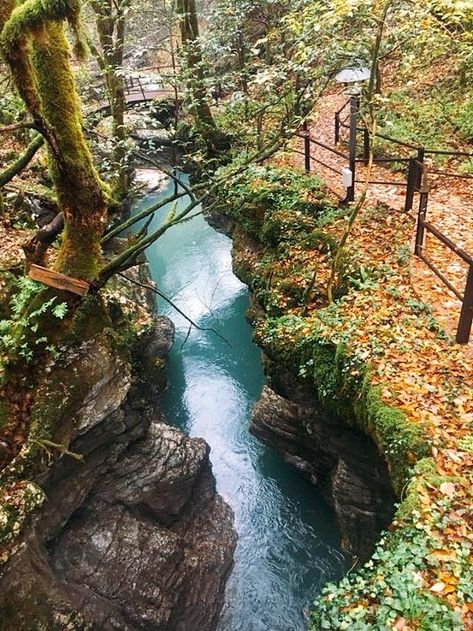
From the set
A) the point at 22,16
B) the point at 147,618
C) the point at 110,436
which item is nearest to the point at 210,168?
the point at 110,436

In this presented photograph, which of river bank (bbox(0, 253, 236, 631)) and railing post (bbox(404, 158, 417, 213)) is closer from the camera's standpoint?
river bank (bbox(0, 253, 236, 631))

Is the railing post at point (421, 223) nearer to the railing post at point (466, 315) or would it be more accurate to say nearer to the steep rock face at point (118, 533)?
the railing post at point (466, 315)

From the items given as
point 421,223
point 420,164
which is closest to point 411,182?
point 420,164

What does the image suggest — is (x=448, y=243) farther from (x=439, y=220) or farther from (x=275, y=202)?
(x=275, y=202)

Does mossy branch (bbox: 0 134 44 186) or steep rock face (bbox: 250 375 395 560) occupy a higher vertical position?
mossy branch (bbox: 0 134 44 186)

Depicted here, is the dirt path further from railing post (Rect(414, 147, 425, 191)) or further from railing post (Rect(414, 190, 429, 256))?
railing post (Rect(414, 147, 425, 191))

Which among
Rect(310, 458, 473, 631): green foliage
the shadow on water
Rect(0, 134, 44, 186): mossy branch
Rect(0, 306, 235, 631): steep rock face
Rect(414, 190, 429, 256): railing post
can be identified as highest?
Rect(0, 134, 44, 186): mossy branch

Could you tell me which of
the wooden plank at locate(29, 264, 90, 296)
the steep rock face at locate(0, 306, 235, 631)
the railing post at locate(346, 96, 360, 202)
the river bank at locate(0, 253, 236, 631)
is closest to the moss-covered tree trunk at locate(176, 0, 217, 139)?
the railing post at locate(346, 96, 360, 202)

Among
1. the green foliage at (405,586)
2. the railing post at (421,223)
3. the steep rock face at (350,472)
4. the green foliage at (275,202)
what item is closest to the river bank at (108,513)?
the steep rock face at (350,472)

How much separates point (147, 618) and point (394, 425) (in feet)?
18.1

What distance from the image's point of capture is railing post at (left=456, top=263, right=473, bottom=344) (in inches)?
211

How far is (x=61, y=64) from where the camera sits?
493cm

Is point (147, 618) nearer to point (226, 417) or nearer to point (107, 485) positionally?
point (107, 485)

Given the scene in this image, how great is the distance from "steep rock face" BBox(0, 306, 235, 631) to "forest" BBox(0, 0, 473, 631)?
41 millimetres
